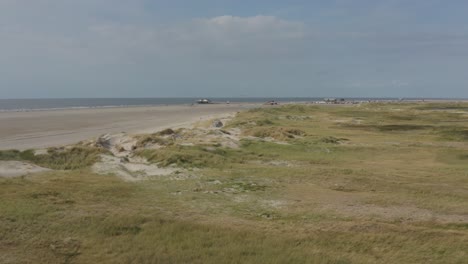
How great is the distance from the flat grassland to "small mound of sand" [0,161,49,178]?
1054mm

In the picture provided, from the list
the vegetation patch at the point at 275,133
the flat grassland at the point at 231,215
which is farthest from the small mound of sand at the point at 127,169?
the vegetation patch at the point at 275,133

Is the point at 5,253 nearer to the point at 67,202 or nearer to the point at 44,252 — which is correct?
the point at 44,252

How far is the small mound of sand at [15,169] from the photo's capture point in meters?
19.4

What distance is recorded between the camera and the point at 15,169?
20375 millimetres

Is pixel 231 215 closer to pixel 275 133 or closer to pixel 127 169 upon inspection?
pixel 127 169

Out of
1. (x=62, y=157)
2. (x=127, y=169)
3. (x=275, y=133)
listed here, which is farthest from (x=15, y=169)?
(x=275, y=133)

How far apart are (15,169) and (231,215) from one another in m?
12.4

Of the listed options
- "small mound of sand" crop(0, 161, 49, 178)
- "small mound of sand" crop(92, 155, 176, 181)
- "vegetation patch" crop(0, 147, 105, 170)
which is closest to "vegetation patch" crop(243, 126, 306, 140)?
"vegetation patch" crop(0, 147, 105, 170)

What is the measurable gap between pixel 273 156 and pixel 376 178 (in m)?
9.65

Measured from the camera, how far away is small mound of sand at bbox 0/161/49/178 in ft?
63.7

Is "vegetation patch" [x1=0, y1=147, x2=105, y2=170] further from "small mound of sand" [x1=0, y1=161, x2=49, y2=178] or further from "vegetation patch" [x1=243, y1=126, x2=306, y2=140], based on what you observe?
"vegetation patch" [x1=243, y1=126, x2=306, y2=140]

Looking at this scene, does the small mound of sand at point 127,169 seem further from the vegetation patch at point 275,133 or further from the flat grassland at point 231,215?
the vegetation patch at point 275,133

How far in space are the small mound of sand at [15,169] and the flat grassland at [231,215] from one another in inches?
41.5

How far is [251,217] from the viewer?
44.7 ft
